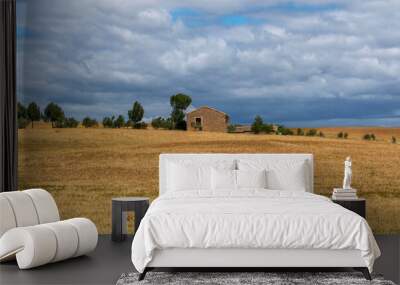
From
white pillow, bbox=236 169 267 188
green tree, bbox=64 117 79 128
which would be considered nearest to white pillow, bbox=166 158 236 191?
white pillow, bbox=236 169 267 188

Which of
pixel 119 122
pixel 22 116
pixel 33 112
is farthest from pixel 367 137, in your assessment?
pixel 22 116

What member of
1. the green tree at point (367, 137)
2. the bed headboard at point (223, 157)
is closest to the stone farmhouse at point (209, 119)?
the bed headboard at point (223, 157)

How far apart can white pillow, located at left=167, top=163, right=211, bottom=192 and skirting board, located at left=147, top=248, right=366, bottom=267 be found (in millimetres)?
2044

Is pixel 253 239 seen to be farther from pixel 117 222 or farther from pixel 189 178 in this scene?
pixel 117 222

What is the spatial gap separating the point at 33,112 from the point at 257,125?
9.40 feet

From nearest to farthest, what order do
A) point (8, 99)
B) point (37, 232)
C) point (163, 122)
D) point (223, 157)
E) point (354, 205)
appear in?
1. point (37, 232)
2. point (354, 205)
3. point (8, 99)
4. point (223, 157)
5. point (163, 122)

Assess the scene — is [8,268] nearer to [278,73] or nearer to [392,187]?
[278,73]

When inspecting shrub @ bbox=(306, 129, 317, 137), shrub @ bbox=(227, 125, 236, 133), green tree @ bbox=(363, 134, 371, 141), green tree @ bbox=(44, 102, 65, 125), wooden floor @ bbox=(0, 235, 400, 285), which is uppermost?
green tree @ bbox=(44, 102, 65, 125)

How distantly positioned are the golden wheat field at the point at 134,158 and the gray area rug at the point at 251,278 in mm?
2789

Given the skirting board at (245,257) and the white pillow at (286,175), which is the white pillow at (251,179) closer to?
the white pillow at (286,175)

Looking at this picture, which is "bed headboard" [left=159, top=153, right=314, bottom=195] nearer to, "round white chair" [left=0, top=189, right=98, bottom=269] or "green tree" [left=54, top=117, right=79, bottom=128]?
"green tree" [left=54, top=117, right=79, bottom=128]

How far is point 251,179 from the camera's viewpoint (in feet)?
23.7

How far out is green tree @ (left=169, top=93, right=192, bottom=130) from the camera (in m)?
8.49

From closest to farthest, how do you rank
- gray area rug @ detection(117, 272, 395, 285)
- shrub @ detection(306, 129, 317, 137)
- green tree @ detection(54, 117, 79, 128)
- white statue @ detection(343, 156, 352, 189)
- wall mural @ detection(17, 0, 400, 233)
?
1. gray area rug @ detection(117, 272, 395, 285)
2. white statue @ detection(343, 156, 352, 189)
3. wall mural @ detection(17, 0, 400, 233)
4. green tree @ detection(54, 117, 79, 128)
5. shrub @ detection(306, 129, 317, 137)
